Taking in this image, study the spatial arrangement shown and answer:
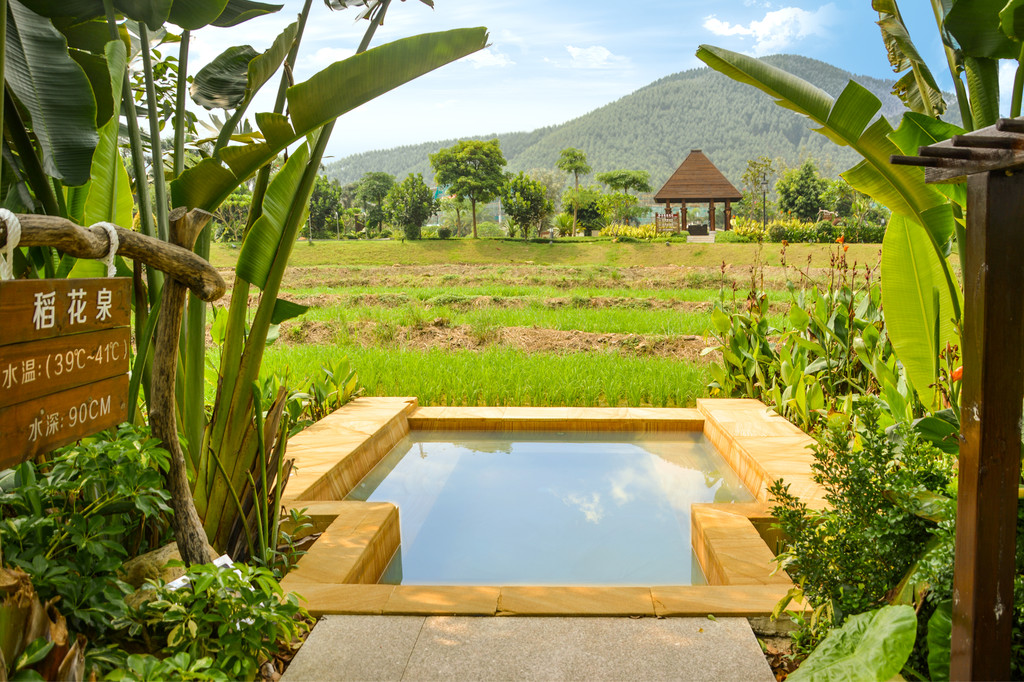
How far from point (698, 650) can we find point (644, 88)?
126 meters

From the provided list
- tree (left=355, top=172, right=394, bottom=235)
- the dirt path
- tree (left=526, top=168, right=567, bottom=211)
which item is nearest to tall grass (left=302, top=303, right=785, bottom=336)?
the dirt path

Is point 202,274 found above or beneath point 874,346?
above

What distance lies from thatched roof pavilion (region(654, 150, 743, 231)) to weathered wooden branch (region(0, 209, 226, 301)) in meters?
32.0

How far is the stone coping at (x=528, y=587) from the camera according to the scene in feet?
6.84

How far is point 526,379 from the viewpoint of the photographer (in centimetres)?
541

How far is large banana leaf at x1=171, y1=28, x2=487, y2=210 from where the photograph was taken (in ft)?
6.06

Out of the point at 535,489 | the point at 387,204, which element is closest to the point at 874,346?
the point at 535,489

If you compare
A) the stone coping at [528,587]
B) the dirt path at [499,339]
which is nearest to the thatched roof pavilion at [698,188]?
the dirt path at [499,339]

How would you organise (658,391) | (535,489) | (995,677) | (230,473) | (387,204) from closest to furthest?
(995,677) → (230,473) → (535,489) → (658,391) → (387,204)

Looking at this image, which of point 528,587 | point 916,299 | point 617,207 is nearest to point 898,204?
point 916,299

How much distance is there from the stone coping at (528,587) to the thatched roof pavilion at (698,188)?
29181mm

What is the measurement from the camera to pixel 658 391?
5203mm

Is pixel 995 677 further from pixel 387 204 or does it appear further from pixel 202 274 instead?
pixel 387 204

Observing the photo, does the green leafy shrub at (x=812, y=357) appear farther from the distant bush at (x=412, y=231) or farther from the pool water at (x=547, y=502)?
the distant bush at (x=412, y=231)
